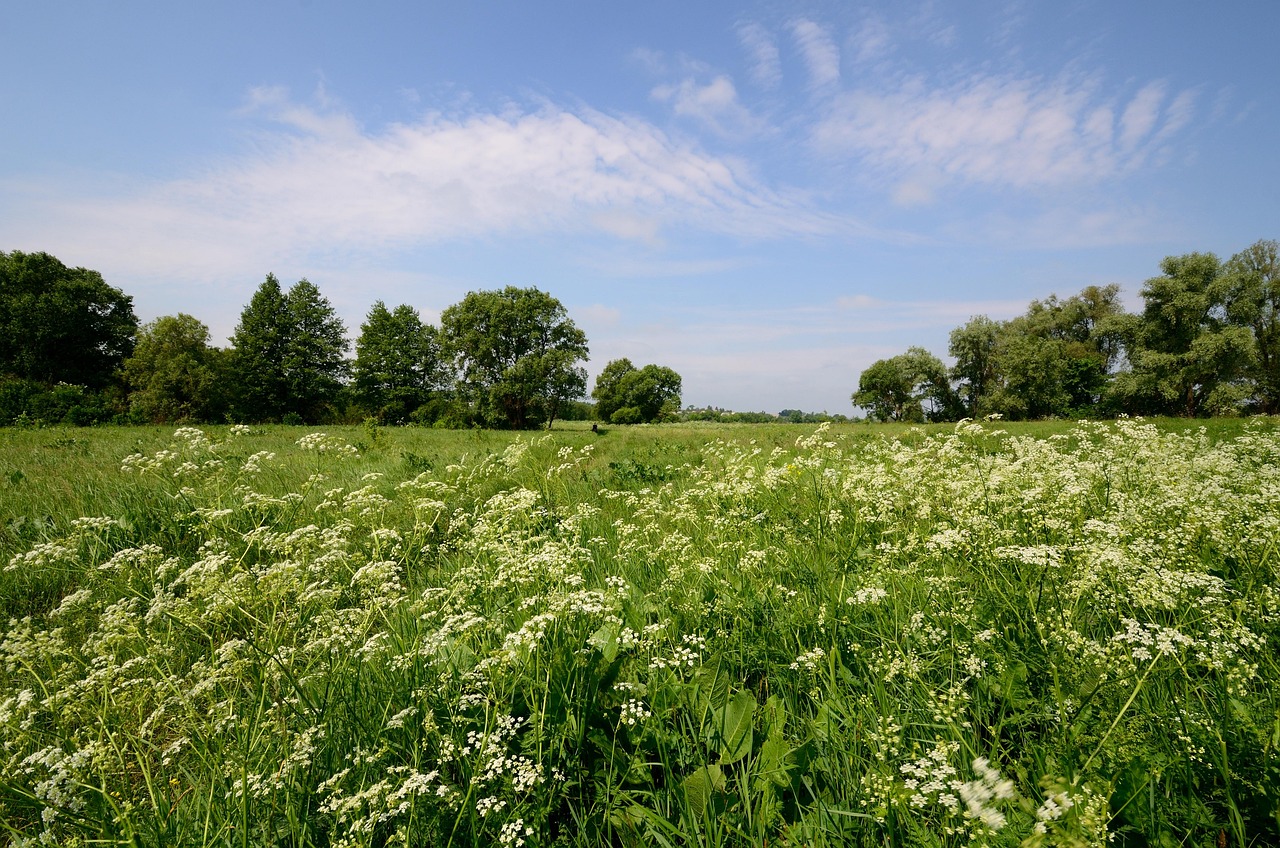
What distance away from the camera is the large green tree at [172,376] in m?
46.1

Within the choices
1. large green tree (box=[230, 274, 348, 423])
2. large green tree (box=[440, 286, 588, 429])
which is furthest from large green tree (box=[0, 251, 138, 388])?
large green tree (box=[440, 286, 588, 429])

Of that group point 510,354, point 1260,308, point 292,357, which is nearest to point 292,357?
point 292,357

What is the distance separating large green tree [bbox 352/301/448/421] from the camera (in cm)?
5853

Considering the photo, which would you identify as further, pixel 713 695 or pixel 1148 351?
pixel 1148 351

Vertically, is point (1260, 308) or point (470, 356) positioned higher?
point (1260, 308)

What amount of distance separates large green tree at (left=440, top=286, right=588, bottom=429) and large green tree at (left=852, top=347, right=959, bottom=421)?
44094 millimetres

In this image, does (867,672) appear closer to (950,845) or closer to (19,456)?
(950,845)

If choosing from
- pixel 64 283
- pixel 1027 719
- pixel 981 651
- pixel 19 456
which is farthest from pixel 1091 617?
pixel 64 283

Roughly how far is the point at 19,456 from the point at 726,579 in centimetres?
1909

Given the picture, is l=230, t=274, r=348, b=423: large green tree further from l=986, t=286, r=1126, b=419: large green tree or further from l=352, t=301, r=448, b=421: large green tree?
l=986, t=286, r=1126, b=419: large green tree

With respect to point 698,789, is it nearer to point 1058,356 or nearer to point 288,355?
point 288,355

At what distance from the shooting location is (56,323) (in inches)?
2024

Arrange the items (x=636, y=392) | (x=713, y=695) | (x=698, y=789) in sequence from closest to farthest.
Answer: (x=698, y=789), (x=713, y=695), (x=636, y=392)

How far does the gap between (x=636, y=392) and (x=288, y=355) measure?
58673 millimetres
